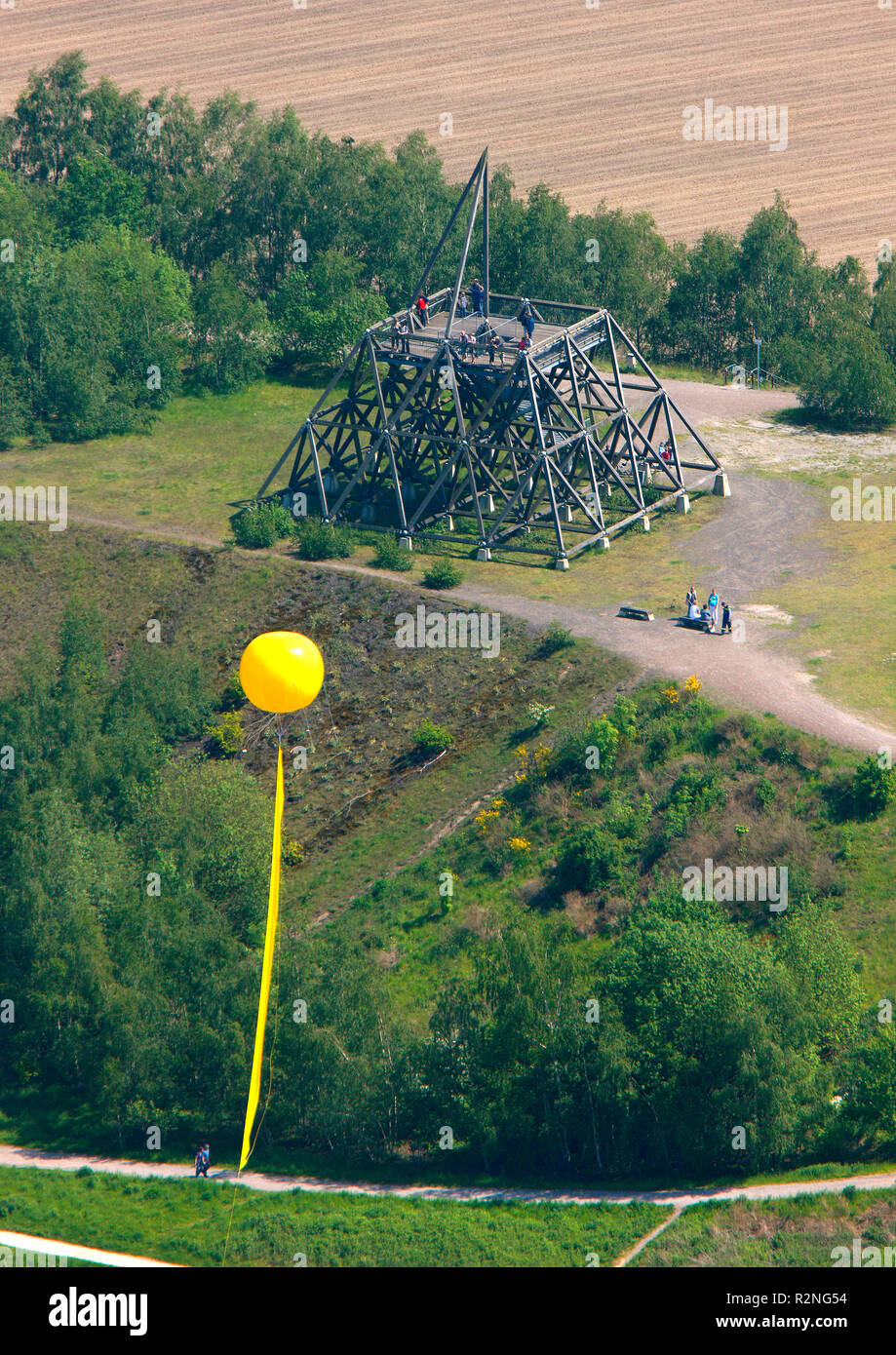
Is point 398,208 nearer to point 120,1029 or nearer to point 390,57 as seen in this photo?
point 390,57

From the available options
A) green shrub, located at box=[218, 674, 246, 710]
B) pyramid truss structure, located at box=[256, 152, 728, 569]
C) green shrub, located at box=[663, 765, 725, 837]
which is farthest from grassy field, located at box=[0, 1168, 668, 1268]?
pyramid truss structure, located at box=[256, 152, 728, 569]

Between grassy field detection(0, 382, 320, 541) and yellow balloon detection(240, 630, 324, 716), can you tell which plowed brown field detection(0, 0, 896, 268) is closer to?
grassy field detection(0, 382, 320, 541)

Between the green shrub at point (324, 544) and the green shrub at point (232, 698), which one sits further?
the green shrub at point (324, 544)

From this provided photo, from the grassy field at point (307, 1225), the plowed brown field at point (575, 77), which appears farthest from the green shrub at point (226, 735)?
the plowed brown field at point (575, 77)

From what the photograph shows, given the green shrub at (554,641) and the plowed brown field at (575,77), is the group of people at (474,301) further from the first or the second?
the plowed brown field at (575,77)

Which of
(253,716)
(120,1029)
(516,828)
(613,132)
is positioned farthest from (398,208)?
(120,1029)

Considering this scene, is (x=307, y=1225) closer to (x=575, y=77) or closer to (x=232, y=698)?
(x=232, y=698)
